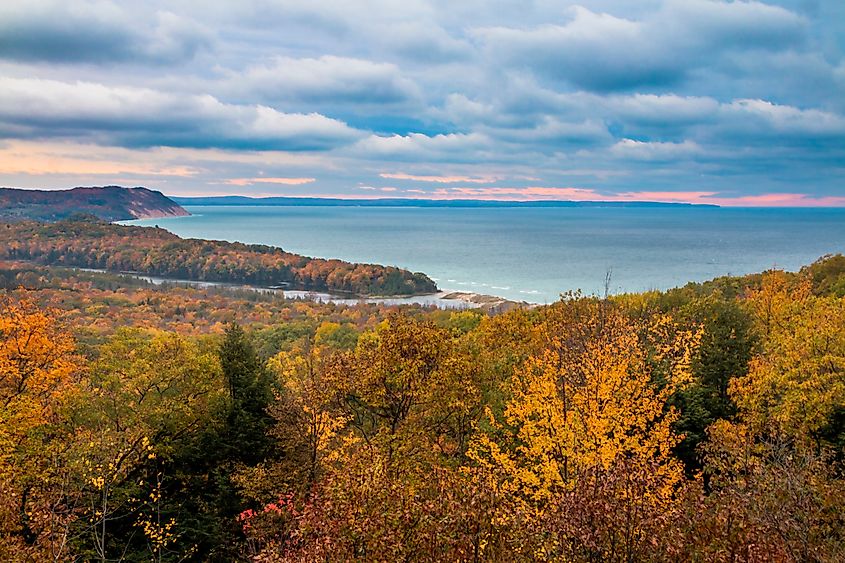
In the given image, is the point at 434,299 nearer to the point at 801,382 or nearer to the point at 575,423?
the point at 801,382

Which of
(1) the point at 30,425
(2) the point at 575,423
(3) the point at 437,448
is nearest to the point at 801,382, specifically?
(2) the point at 575,423

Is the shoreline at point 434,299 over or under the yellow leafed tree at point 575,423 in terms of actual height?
under

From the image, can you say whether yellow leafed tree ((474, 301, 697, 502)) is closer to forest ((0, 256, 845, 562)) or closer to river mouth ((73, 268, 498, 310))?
forest ((0, 256, 845, 562))

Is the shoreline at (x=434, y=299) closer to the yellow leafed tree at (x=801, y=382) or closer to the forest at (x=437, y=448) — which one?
the forest at (x=437, y=448)

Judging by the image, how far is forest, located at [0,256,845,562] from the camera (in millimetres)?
12898

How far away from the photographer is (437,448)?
25516 mm

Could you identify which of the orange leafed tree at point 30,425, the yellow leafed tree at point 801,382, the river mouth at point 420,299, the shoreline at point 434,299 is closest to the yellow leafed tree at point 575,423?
the yellow leafed tree at point 801,382

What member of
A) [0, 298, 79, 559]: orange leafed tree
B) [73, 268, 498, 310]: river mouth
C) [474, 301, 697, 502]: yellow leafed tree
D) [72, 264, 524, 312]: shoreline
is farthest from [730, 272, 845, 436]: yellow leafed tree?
[73, 268, 498, 310]: river mouth

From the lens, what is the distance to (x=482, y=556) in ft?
41.4

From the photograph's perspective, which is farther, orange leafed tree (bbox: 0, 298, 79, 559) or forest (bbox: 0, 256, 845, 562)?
orange leafed tree (bbox: 0, 298, 79, 559)

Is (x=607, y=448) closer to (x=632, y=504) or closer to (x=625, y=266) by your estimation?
(x=632, y=504)

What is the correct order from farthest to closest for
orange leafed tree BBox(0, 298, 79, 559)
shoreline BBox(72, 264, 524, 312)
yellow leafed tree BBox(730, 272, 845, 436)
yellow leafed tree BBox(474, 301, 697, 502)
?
→ shoreline BBox(72, 264, 524, 312)
yellow leafed tree BBox(730, 272, 845, 436)
yellow leafed tree BBox(474, 301, 697, 502)
orange leafed tree BBox(0, 298, 79, 559)

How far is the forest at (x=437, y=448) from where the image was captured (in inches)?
508

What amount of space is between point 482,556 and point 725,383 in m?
27.3
